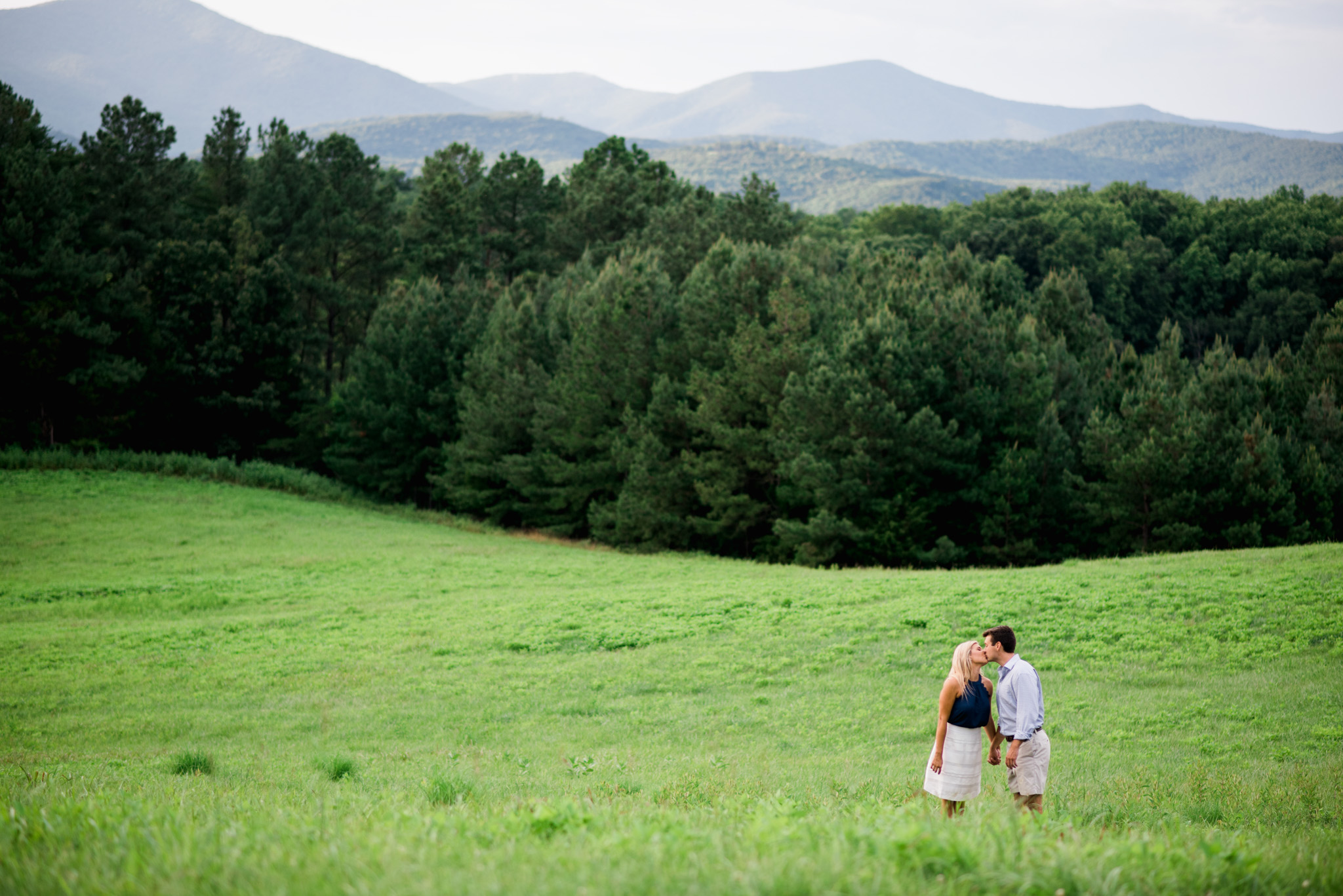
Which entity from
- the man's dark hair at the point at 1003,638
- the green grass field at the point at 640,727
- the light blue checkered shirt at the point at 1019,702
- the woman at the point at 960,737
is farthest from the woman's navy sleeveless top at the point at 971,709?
the green grass field at the point at 640,727

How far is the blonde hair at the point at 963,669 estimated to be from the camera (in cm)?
664

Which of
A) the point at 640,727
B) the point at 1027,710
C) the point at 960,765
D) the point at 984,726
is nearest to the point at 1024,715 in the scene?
the point at 1027,710

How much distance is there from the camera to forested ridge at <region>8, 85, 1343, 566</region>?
2981cm

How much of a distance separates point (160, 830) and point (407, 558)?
25361 millimetres

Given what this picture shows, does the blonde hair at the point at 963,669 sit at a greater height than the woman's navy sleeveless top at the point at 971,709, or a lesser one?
greater

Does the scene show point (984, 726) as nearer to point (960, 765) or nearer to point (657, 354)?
point (960, 765)

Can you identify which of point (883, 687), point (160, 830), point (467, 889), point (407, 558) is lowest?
point (407, 558)

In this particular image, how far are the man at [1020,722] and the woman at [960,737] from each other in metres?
0.14

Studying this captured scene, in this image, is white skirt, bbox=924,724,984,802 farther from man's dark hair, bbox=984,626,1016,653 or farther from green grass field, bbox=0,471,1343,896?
man's dark hair, bbox=984,626,1016,653

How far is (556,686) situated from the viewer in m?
13.9

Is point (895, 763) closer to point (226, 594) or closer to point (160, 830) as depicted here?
point (160, 830)

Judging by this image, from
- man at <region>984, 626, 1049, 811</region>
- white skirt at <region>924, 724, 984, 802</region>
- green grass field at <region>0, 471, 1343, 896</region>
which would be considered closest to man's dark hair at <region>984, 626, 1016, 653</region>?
man at <region>984, 626, 1049, 811</region>

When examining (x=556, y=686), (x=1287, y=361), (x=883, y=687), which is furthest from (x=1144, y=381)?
(x=556, y=686)

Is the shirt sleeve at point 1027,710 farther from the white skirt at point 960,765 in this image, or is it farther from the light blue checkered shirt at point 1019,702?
the white skirt at point 960,765
